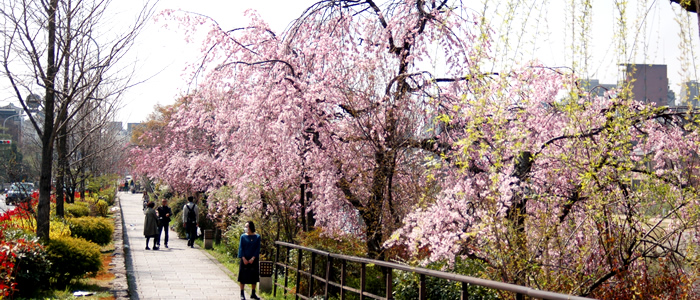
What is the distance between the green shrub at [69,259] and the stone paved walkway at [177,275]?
38.7 inches

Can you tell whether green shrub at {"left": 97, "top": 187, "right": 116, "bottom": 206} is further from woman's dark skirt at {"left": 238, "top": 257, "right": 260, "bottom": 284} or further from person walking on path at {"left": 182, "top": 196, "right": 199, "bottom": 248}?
woman's dark skirt at {"left": 238, "top": 257, "right": 260, "bottom": 284}

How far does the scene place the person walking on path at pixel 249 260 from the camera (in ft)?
39.2

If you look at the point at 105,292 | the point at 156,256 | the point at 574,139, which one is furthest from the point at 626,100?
the point at 156,256

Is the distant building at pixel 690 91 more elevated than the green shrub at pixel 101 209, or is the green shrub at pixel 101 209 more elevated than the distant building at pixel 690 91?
the distant building at pixel 690 91

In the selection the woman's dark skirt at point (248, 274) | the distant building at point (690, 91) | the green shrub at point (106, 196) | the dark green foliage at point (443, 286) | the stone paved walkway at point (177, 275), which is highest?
the distant building at point (690, 91)

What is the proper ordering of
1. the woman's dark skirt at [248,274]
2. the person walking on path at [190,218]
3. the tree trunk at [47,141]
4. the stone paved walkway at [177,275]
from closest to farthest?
the tree trunk at [47,141] < the woman's dark skirt at [248,274] < the stone paved walkway at [177,275] < the person walking on path at [190,218]

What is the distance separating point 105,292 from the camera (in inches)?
469

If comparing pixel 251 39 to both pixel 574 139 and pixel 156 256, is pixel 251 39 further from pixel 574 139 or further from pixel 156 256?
pixel 156 256

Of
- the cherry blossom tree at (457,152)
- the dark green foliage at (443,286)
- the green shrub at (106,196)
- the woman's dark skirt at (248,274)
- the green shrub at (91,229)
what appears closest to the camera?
the cherry blossom tree at (457,152)

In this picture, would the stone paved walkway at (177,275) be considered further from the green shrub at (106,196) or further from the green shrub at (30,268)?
the green shrub at (106,196)

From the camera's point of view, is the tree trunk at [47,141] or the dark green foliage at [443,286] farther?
the tree trunk at [47,141]

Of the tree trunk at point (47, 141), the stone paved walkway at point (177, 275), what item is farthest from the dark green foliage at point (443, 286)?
the tree trunk at point (47, 141)

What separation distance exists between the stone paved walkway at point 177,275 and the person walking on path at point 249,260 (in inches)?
23.5

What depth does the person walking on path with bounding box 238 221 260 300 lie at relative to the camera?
470 inches
